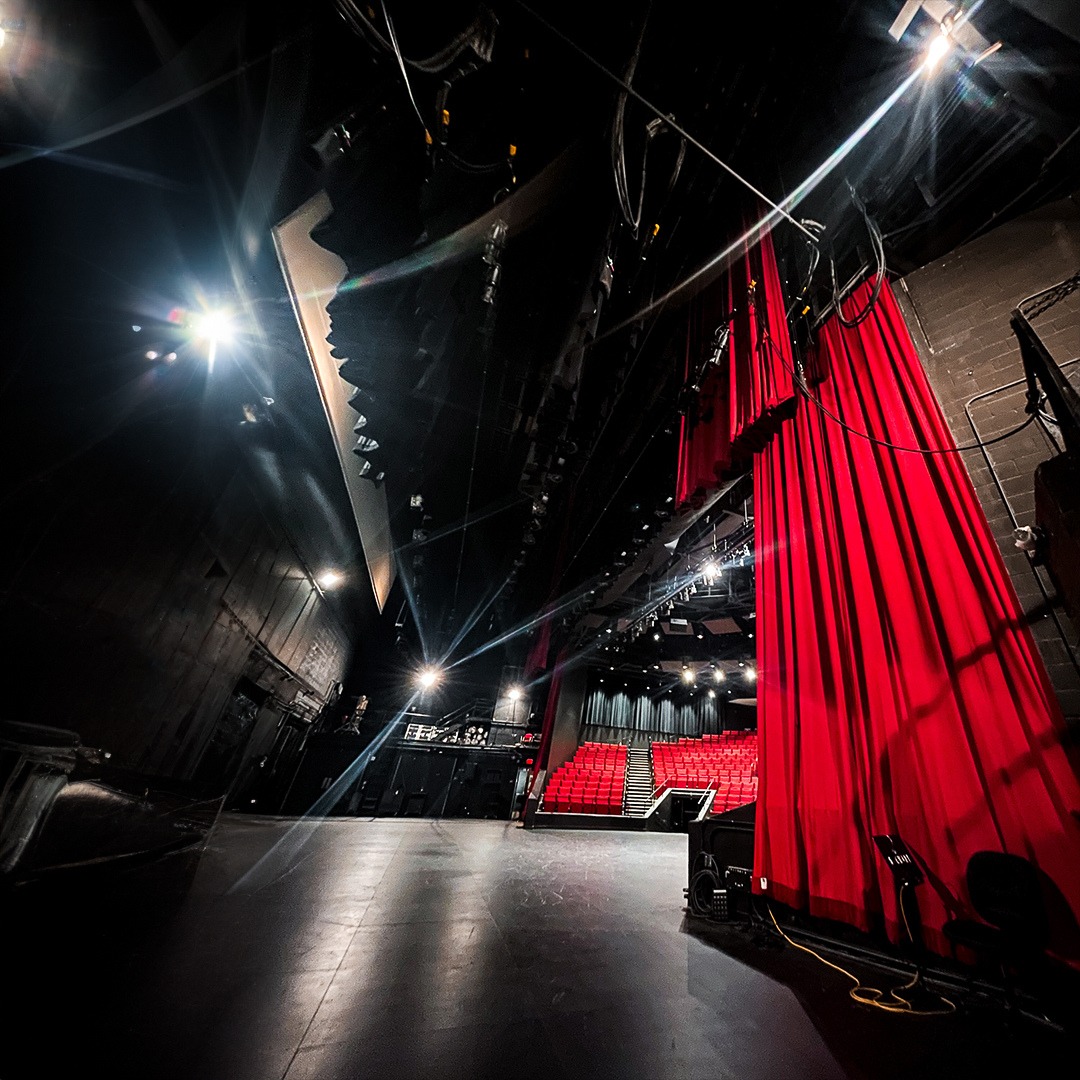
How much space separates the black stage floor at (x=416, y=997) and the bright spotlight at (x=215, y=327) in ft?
12.6

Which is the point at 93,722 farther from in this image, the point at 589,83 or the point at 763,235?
the point at 763,235

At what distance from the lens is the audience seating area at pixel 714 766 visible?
10633 mm

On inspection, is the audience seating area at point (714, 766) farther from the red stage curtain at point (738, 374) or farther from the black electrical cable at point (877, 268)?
the black electrical cable at point (877, 268)

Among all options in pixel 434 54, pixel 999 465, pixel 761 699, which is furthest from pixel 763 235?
pixel 761 699

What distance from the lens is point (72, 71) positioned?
2.07 m

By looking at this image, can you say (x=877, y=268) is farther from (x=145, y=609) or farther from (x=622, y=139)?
(x=145, y=609)

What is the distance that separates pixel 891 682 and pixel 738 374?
131 inches

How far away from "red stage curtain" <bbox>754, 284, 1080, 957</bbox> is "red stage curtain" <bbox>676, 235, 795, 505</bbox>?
21.8 inches

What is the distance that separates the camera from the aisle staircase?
1109 centimetres

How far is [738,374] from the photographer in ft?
14.7

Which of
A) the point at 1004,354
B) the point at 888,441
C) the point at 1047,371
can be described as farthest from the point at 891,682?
the point at 1004,354

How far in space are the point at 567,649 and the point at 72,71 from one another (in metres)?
13.3

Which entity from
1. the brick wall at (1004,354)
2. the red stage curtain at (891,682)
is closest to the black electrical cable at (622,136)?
the red stage curtain at (891,682)

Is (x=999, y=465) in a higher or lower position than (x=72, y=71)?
lower
